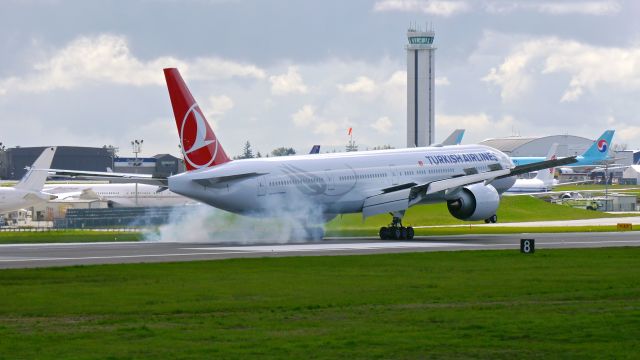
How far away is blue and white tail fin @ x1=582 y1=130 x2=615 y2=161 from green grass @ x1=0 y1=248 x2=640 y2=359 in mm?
130073

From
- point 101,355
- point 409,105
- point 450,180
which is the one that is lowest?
point 101,355

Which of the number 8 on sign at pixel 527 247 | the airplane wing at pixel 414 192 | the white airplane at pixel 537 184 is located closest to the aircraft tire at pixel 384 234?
the airplane wing at pixel 414 192

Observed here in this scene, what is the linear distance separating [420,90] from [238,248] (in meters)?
143

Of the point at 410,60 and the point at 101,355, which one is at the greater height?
the point at 410,60

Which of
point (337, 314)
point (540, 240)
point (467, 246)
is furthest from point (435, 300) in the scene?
point (540, 240)

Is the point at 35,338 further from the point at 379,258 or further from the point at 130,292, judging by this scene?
the point at 379,258

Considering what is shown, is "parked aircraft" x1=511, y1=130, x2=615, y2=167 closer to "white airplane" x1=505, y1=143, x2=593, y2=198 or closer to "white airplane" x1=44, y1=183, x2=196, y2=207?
"white airplane" x1=505, y1=143, x2=593, y2=198

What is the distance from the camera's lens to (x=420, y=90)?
630 feet

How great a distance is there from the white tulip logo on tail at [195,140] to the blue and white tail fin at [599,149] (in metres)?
117

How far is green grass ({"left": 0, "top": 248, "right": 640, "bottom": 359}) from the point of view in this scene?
1997 cm

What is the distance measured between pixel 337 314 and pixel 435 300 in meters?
3.47

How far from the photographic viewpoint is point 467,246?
5203cm

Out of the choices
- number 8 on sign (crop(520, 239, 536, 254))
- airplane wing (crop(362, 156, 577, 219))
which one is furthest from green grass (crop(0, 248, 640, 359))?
airplane wing (crop(362, 156, 577, 219))

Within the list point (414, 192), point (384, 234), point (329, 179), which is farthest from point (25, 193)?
point (414, 192)
